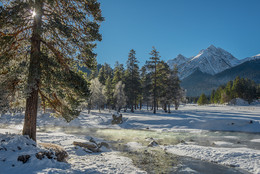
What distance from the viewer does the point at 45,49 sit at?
10.4 metres

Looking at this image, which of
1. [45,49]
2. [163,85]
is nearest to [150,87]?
[163,85]

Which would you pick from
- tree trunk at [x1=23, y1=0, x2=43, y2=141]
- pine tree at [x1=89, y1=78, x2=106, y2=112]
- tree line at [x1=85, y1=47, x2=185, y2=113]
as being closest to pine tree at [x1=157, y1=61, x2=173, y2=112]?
tree line at [x1=85, y1=47, x2=185, y2=113]

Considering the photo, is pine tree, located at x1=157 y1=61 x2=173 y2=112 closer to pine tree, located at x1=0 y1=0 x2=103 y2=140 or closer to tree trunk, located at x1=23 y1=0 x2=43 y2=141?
pine tree, located at x1=0 y1=0 x2=103 y2=140

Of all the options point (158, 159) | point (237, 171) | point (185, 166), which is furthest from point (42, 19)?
point (237, 171)

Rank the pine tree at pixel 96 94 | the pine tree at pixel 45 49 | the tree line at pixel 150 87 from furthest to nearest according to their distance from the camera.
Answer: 1. the pine tree at pixel 96 94
2. the tree line at pixel 150 87
3. the pine tree at pixel 45 49

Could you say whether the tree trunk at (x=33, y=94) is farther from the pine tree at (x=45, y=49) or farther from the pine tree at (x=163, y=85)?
the pine tree at (x=163, y=85)

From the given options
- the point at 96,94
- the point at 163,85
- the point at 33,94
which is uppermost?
the point at 163,85

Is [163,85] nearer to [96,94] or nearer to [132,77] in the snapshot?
[132,77]

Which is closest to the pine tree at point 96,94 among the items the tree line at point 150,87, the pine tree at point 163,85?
the tree line at point 150,87

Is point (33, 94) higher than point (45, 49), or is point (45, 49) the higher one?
point (45, 49)

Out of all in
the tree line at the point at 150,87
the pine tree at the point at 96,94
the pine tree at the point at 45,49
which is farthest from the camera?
the pine tree at the point at 96,94

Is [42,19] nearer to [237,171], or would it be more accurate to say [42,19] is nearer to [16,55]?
[16,55]

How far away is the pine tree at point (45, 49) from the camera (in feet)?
27.5

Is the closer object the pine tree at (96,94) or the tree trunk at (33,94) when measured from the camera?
the tree trunk at (33,94)
